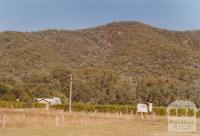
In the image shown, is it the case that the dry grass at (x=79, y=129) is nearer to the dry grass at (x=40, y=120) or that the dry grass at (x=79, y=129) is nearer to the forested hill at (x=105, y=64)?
the dry grass at (x=40, y=120)

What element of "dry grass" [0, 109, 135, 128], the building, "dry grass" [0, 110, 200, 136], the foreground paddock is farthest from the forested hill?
the foreground paddock

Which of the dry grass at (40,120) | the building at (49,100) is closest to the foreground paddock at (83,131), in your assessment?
the dry grass at (40,120)

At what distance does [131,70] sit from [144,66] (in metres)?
5.15

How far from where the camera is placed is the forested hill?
89.7 m

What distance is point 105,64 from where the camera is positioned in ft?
445

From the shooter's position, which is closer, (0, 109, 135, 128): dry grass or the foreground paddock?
the foreground paddock

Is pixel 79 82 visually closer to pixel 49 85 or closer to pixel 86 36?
pixel 49 85

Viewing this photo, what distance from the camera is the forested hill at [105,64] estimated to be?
89.7m

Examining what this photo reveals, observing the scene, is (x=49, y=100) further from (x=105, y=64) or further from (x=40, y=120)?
(x=105, y=64)

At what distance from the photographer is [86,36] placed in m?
160

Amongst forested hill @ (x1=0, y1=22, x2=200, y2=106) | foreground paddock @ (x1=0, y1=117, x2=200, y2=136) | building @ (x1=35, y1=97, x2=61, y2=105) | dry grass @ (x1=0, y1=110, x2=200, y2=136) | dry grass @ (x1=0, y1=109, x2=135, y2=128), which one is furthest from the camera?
forested hill @ (x1=0, y1=22, x2=200, y2=106)

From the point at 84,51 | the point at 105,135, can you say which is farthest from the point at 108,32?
the point at 105,135

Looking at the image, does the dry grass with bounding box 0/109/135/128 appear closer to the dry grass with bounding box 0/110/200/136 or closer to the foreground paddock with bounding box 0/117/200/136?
the dry grass with bounding box 0/110/200/136

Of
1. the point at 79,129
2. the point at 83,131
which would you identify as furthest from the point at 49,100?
the point at 83,131
